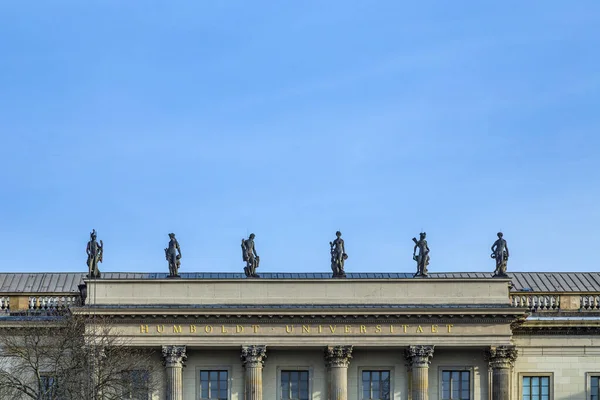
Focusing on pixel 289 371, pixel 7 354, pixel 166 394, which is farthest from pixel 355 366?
pixel 7 354

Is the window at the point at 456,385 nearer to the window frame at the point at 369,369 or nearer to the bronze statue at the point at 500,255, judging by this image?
the window frame at the point at 369,369

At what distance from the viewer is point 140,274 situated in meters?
120

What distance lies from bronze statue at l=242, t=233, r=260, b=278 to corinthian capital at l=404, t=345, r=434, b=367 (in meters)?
9.50

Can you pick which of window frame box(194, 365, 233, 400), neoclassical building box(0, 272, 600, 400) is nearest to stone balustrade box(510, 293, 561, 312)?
neoclassical building box(0, 272, 600, 400)

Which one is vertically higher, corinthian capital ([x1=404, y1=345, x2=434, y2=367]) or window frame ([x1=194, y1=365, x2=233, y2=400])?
corinthian capital ([x1=404, y1=345, x2=434, y2=367])

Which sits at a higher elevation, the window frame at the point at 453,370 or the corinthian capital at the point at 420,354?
the corinthian capital at the point at 420,354

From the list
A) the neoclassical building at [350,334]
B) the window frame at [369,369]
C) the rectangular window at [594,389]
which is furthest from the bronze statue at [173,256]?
the rectangular window at [594,389]

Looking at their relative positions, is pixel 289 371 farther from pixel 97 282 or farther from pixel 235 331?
pixel 97 282

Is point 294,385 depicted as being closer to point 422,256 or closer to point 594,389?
point 422,256

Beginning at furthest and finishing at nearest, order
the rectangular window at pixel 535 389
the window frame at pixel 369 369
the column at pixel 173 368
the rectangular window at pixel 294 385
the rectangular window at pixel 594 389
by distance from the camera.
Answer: the rectangular window at pixel 594 389 → the rectangular window at pixel 535 389 → the window frame at pixel 369 369 → the rectangular window at pixel 294 385 → the column at pixel 173 368

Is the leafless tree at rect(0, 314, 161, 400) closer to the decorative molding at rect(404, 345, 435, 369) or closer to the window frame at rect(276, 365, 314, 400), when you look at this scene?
the window frame at rect(276, 365, 314, 400)

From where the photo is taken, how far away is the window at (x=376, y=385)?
11144 centimetres

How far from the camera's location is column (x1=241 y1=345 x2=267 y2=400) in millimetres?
110188

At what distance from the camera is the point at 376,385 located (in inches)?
4395
